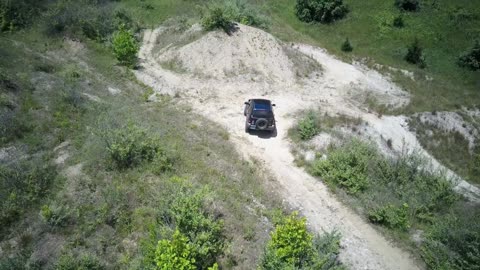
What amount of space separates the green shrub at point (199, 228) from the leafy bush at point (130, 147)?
4.89 meters

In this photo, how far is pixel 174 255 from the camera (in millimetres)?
13742

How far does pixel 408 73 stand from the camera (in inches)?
1638

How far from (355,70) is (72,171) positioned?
101 ft

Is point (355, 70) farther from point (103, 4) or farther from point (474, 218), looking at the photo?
point (103, 4)

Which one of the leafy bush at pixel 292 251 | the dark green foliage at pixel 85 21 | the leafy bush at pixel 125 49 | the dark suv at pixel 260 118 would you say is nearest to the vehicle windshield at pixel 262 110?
the dark suv at pixel 260 118

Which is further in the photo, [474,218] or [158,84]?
[158,84]

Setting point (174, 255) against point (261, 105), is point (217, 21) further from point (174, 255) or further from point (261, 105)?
point (174, 255)

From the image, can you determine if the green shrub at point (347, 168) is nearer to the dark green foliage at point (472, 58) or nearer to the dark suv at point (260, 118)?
the dark suv at point (260, 118)

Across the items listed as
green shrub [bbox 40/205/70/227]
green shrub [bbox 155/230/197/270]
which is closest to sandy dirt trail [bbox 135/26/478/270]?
green shrub [bbox 155/230/197/270]

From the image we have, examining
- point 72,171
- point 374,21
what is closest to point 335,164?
point 72,171

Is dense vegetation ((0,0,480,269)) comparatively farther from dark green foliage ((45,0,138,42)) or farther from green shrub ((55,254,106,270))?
dark green foliage ((45,0,138,42))

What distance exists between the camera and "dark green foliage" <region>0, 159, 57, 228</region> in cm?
1709

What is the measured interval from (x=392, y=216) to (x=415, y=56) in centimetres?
3020

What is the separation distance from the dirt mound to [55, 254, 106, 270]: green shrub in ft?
72.1
